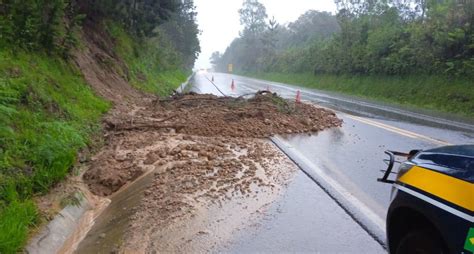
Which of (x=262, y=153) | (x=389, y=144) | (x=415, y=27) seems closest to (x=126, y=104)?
(x=262, y=153)

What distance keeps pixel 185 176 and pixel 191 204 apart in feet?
3.44

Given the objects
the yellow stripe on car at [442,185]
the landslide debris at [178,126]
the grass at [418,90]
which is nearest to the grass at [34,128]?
the landslide debris at [178,126]

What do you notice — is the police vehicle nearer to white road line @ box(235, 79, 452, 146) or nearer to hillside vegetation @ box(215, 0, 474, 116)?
white road line @ box(235, 79, 452, 146)

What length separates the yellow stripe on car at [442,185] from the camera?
2207mm

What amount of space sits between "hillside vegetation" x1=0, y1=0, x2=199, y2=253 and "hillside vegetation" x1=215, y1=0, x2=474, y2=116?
15115 millimetres

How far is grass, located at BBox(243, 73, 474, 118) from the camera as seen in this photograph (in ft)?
62.9

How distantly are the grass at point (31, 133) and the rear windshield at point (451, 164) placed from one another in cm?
337

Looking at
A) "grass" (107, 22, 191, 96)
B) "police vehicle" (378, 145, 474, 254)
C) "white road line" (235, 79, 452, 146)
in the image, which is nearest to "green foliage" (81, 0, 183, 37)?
"grass" (107, 22, 191, 96)

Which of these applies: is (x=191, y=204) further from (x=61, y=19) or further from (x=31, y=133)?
(x=61, y=19)

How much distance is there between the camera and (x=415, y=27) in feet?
85.5

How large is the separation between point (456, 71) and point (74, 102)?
1901cm

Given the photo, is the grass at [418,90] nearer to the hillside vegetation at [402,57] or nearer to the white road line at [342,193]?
the hillside vegetation at [402,57]

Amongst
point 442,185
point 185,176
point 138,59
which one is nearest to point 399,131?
point 185,176

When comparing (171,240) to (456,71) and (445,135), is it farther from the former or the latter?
(456,71)
